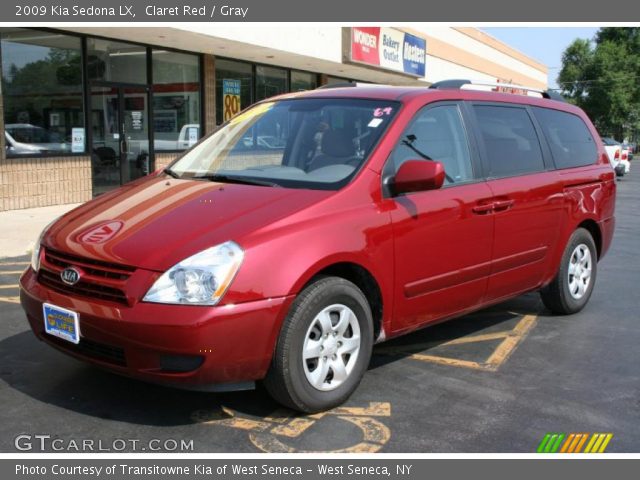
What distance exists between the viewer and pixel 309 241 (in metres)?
3.61

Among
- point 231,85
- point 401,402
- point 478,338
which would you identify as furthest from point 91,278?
point 231,85

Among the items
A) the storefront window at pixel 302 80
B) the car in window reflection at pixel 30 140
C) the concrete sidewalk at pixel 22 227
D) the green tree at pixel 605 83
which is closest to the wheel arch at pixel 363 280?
the concrete sidewalk at pixel 22 227

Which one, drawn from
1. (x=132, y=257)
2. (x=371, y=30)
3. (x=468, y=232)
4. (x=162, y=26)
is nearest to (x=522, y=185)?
(x=468, y=232)

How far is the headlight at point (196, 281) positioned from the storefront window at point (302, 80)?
17.5m

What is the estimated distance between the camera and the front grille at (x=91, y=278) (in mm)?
3410

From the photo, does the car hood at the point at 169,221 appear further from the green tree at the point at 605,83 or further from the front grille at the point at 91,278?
the green tree at the point at 605,83

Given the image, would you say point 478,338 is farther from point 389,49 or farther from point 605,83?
point 605,83

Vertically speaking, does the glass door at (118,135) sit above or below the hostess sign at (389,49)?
below

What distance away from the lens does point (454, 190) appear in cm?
456

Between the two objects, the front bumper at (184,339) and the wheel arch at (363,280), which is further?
the wheel arch at (363,280)

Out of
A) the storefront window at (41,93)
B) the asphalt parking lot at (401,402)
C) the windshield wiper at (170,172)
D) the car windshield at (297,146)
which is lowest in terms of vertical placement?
the asphalt parking lot at (401,402)

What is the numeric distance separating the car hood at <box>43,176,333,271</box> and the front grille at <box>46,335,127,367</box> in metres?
0.44

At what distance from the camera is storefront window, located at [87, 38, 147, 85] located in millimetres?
13211

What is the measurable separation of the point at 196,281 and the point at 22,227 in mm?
7826
